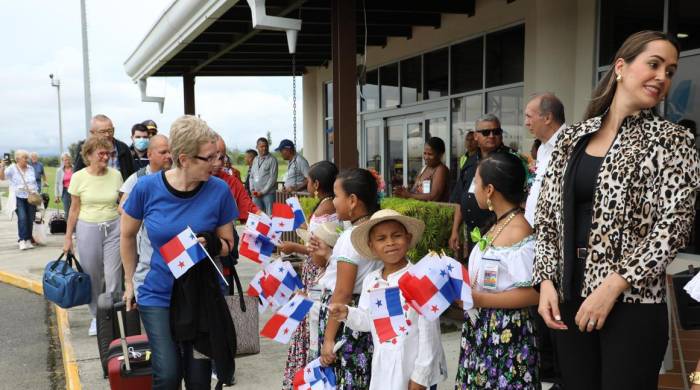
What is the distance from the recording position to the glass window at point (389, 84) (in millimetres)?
12164

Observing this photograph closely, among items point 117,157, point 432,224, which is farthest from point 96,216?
point 432,224

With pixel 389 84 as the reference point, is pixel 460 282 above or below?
below

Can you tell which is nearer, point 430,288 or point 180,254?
point 430,288

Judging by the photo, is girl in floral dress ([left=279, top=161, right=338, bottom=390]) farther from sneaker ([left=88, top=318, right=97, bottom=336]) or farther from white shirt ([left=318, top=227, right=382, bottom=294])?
sneaker ([left=88, top=318, right=97, bottom=336])

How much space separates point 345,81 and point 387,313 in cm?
413

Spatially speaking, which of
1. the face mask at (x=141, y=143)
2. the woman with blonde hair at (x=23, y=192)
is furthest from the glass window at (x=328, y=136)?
the face mask at (x=141, y=143)

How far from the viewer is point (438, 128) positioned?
1076 cm

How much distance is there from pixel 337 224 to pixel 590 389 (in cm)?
170

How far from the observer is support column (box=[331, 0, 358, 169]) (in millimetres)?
6148

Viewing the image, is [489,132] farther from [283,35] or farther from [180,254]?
[283,35]

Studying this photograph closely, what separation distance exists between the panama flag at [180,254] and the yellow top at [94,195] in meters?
2.79

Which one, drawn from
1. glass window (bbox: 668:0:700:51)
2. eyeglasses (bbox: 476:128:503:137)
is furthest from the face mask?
glass window (bbox: 668:0:700:51)

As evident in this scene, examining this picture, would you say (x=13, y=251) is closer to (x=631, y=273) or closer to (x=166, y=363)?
(x=166, y=363)

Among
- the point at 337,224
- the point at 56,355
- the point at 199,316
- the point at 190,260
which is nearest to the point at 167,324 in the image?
the point at 199,316
